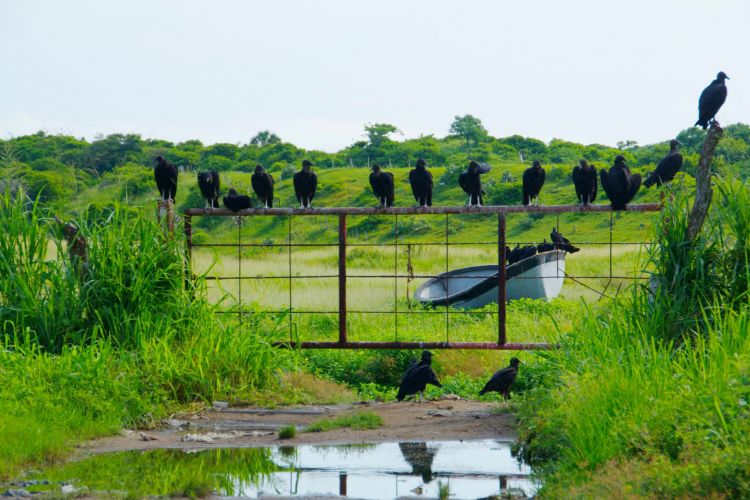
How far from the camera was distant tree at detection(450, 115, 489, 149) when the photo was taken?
168 feet

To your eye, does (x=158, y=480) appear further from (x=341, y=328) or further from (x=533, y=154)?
(x=533, y=154)

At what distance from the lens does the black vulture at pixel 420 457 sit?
6605 millimetres

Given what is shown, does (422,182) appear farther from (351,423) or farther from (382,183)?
(351,423)

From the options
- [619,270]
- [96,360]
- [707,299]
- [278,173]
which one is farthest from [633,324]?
[278,173]

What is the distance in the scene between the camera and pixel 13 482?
628cm

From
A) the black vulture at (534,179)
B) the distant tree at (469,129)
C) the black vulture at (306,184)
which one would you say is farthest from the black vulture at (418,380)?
the distant tree at (469,129)

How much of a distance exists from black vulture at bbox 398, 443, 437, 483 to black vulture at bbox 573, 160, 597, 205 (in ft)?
15.9

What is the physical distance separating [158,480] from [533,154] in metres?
41.7

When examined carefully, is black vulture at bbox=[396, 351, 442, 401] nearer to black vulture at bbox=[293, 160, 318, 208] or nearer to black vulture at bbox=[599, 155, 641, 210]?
black vulture at bbox=[599, 155, 641, 210]

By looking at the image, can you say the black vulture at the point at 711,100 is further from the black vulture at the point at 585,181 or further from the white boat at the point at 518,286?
the white boat at the point at 518,286

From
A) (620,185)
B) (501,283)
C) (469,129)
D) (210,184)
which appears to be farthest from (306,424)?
(469,129)

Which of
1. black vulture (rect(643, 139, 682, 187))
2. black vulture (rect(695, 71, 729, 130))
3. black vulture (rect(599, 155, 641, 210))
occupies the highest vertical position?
black vulture (rect(695, 71, 729, 130))

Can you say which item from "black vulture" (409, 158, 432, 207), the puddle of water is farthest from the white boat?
the puddle of water

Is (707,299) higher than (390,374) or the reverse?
higher
